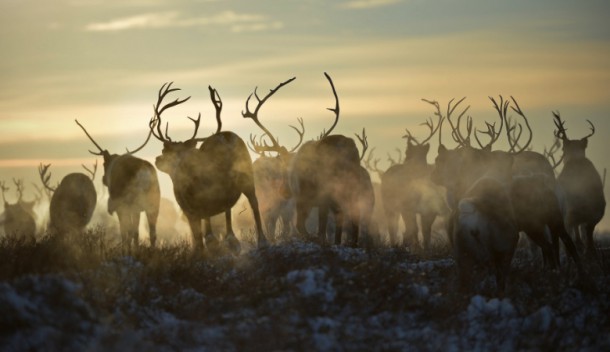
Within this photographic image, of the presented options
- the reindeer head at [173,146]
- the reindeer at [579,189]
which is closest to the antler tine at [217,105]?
the reindeer head at [173,146]

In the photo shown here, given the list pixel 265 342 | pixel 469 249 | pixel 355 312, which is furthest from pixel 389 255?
pixel 265 342

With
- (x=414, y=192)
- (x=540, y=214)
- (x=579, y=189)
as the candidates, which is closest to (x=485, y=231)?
(x=540, y=214)

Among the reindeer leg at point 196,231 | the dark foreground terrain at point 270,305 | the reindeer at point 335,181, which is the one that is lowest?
the dark foreground terrain at point 270,305

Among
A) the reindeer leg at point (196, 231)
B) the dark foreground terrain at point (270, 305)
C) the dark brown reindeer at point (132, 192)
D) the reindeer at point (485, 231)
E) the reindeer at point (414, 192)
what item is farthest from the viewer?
the reindeer at point (414, 192)

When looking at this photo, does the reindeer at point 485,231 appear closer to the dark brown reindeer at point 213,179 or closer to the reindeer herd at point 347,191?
the reindeer herd at point 347,191

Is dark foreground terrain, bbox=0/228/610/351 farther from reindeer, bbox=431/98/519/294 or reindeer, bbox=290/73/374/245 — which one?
reindeer, bbox=290/73/374/245

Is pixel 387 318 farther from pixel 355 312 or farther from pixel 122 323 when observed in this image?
pixel 122 323

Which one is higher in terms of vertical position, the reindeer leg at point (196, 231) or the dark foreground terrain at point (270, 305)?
the reindeer leg at point (196, 231)

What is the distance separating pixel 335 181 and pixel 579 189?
720 cm

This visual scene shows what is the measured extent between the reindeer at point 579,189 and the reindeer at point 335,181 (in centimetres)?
627

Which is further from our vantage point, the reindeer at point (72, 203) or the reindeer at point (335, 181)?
the reindeer at point (72, 203)

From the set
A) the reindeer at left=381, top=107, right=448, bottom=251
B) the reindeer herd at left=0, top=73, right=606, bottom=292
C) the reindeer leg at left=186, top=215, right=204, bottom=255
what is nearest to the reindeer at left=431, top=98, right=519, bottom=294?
the reindeer herd at left=0, top=73, right=606, bottom=292

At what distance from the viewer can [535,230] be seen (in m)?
14.7

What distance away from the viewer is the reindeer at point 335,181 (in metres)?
16.2
